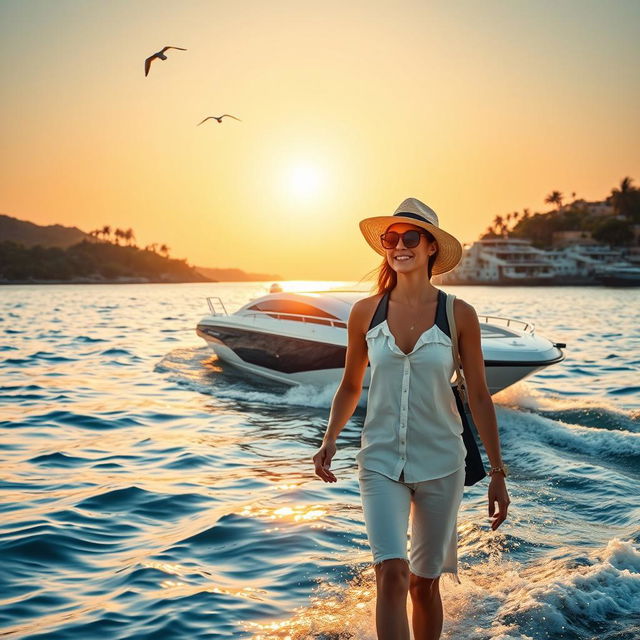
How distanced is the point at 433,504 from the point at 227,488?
4.86 metres

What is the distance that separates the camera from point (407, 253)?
11.7 feet

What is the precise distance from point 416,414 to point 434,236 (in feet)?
2.82

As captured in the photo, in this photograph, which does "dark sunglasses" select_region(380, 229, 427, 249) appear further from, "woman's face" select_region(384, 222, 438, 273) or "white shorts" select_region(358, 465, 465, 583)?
"white shorts" select_region(358, 465, 465, 583)

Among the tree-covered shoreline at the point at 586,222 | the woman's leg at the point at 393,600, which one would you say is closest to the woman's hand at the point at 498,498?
the woman's leg at the point at 393,600

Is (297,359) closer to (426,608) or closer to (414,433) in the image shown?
(426,608)

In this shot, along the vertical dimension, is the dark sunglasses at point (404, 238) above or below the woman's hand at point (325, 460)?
above

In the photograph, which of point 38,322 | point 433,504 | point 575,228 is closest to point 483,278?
point 575,228

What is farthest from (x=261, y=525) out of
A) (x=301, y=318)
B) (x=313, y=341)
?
(x=301, y=318)

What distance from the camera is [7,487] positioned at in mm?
7730

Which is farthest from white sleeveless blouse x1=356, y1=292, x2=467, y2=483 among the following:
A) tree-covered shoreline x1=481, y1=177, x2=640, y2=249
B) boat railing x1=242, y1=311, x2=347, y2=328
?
tree-covered shoreline x1=481, y1=177, x2=640, y2=249

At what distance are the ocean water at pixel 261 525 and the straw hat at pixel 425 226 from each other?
2.22m

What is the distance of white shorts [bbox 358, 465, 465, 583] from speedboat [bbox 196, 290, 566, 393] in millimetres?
8141

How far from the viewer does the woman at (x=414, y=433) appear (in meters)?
3.26

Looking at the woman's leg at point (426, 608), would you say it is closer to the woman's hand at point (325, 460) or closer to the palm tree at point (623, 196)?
the woman's hand at point (325, 460)
